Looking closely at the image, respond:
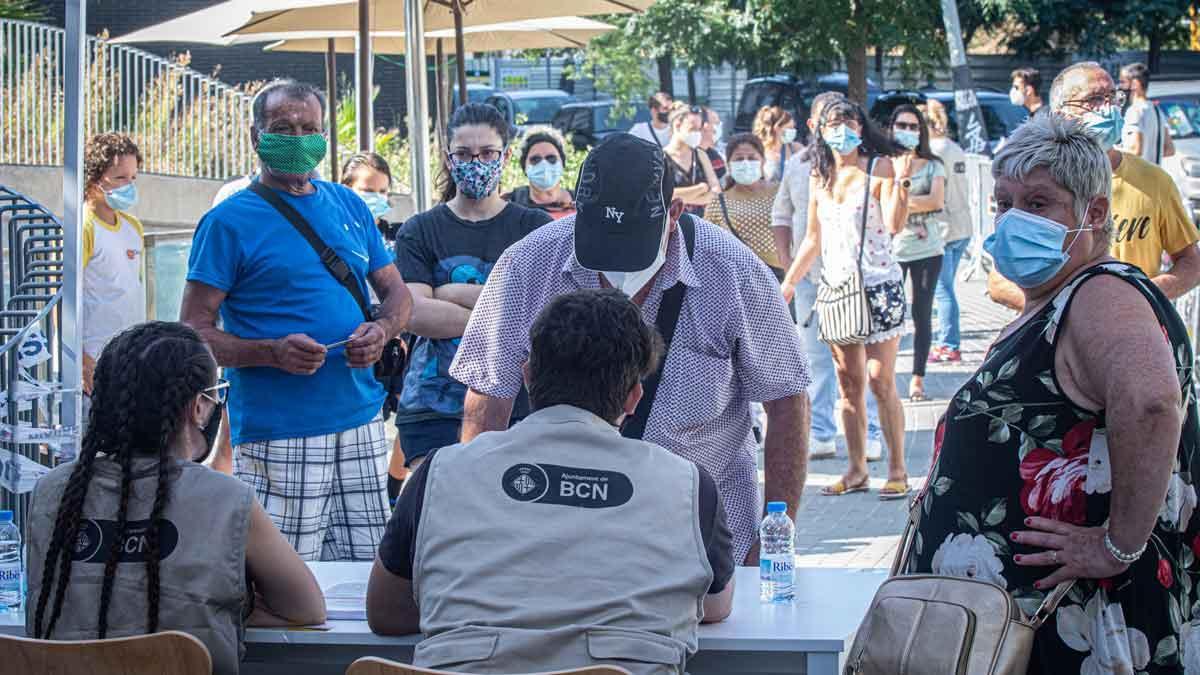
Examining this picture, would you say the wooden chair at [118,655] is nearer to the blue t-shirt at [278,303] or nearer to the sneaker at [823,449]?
the blue t-shirt at [278,303]

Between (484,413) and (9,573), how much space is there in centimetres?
126

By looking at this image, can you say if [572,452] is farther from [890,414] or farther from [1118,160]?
[890,414]

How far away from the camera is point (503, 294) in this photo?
4176 millimetres

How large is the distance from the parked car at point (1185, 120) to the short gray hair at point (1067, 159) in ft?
55.7

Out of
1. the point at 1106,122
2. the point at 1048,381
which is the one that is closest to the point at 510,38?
the point at 1106,122

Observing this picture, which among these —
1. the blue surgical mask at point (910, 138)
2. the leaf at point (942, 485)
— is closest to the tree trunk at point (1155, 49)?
the blue surgical mask at point (910, 138)

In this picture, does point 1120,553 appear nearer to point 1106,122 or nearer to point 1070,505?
point 1070,505

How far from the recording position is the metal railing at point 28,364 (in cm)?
454

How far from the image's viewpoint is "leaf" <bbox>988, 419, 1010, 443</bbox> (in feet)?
10.8

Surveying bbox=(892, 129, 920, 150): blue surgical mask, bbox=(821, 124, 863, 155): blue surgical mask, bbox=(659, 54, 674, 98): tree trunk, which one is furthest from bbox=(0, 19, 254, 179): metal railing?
bbox=(659, 54, 674, 98): tree trunk

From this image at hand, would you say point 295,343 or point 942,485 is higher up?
point 295,343

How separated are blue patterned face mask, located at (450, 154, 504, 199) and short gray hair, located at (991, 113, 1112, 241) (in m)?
2.47

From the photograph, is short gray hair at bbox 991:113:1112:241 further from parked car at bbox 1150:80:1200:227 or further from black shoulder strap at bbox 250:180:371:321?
parked car at bbox 1150:80:1200:227

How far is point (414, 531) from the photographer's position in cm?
316
